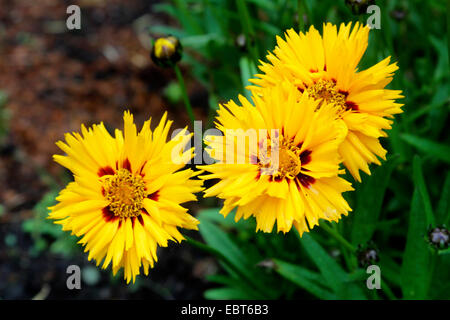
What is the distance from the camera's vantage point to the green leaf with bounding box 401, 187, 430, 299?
1194 millimetres

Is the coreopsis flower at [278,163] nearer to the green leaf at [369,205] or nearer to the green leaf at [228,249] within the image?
the green leaf at [369,205]

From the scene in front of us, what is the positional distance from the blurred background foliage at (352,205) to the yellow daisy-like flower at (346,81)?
0.16m

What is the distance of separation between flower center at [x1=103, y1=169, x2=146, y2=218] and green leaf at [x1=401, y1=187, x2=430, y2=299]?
65cm

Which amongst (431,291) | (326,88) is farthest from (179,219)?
(431,291)

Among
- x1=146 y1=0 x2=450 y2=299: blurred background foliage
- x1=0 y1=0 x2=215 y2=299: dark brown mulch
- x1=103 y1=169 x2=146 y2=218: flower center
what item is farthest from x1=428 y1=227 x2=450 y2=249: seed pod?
x1=0 y1=0 x2=215 y2=299: dark brown mulch

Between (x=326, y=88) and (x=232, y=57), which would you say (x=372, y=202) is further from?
(x=232, y=57)

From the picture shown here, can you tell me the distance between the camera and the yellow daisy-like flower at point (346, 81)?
0.92 meters

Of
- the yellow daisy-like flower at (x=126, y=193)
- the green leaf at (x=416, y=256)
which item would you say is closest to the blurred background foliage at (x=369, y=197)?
the green leaf at (x=416, y=256)

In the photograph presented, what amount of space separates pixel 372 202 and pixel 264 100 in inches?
17.6

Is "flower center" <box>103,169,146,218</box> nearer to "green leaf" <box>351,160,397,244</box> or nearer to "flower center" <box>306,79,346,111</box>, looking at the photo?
"flower center" <box>306,79,346,111</box>

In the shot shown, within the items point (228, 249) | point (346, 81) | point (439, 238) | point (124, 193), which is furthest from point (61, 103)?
point (439, 238)

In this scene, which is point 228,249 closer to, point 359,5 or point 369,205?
point 369,205
